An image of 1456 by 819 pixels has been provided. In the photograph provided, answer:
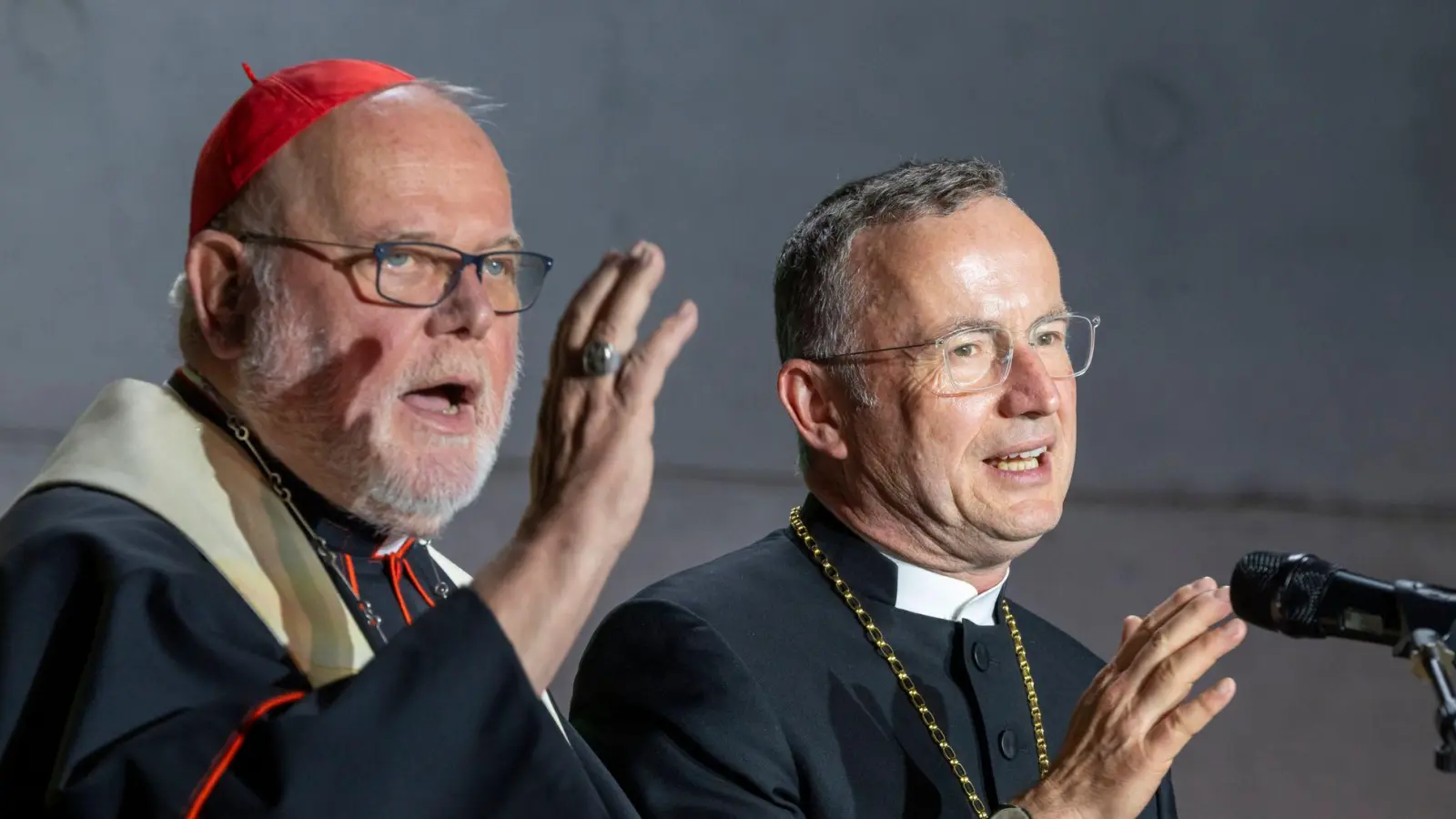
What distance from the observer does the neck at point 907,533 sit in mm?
3113

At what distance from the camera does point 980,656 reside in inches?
124

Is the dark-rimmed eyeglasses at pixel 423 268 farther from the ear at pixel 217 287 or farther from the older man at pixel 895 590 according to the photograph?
the older man at pixel 895 590

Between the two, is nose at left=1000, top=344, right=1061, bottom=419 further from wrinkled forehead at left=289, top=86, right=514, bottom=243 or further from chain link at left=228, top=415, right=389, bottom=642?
chain link at left=228, top=415, right=389, bottom=642

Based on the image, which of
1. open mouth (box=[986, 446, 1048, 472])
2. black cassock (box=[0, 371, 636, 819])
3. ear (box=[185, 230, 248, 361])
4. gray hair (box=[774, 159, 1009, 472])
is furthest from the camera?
gray hair (box=[774, 159, 1009, 472])

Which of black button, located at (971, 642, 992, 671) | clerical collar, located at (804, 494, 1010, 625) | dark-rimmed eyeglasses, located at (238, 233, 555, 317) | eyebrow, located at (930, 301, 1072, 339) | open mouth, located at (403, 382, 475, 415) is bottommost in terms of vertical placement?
black button, located at (971, 642, 992, 671)

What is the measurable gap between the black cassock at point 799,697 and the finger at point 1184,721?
1.49ft

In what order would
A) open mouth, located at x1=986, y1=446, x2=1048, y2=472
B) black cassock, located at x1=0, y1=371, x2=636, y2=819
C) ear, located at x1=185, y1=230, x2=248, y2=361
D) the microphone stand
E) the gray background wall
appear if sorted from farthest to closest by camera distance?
the gray background wall, open mouth, located at x1=986, y1=446, x2=1048, y2=472, ear, located at x1=185, y1=230, x2=248, y2=361, the microphone stand, black cassock, located at x1=0, y1=371, x2=636, y2=819

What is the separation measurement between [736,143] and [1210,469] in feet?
6.30

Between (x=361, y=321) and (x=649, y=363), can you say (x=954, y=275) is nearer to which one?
(x=361, y=321)

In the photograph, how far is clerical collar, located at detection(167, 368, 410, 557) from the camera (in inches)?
92.8

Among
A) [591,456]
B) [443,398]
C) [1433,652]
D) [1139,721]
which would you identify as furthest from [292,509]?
[1433,652]

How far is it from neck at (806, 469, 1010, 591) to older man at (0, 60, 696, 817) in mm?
773

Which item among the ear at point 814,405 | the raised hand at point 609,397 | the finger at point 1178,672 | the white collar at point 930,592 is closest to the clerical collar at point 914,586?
the white collar at point 930,592

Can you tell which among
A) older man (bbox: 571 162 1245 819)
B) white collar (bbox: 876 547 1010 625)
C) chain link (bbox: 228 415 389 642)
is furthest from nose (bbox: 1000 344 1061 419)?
chain link (bbox: 228 415 389 642)
